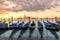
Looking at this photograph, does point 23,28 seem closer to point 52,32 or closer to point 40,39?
point 52,32

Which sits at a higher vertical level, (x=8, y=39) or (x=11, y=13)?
(x=11, y=13)

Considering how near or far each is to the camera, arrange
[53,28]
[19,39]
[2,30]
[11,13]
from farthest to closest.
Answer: [11,13], [2,30], [53,28], [19,39]

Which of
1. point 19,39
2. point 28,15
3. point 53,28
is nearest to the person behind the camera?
point 19,39

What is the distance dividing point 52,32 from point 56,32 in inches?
9.8

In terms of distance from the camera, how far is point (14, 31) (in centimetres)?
992

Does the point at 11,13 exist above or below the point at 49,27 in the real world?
above

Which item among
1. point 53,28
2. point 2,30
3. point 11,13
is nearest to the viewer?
point 53,28

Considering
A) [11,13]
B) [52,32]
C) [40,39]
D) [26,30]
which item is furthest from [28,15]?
[40,39]

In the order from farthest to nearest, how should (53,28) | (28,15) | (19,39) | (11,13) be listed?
(28,15), (11,13), (53,28), (19,39)

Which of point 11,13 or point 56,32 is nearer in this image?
point 56,32

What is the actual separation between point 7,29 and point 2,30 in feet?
1.11

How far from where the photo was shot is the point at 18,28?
9672 mm

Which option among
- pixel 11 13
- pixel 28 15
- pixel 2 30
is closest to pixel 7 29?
pixel 2 30

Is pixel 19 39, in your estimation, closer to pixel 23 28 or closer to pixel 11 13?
pixel 23 28
